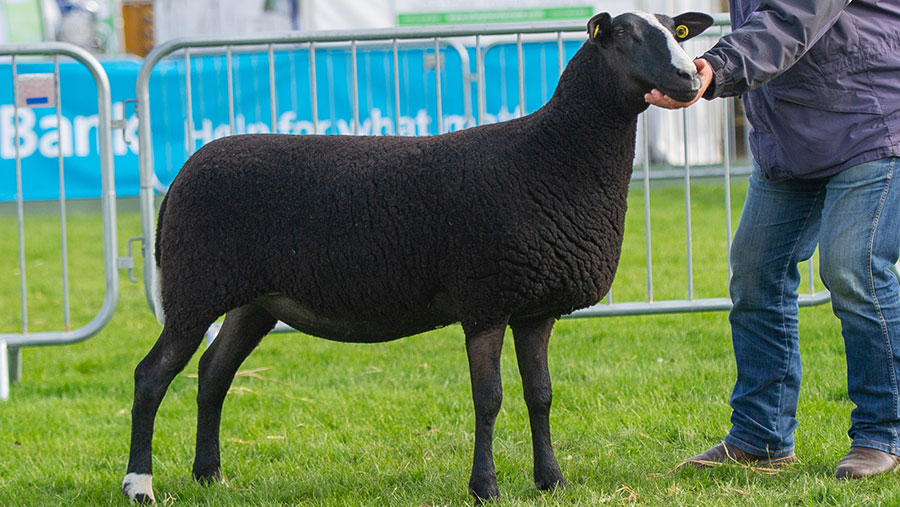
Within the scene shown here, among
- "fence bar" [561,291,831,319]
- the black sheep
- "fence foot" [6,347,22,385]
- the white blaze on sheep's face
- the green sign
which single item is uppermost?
the green sign

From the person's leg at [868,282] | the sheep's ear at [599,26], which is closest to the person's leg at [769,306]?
the person's leg at [868,282]

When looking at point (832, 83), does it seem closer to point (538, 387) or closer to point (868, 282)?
point (868, 282)

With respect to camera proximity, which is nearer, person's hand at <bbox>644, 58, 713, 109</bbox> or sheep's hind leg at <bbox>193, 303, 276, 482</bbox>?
person's hand at <bbox>644, 58, 713, 109</bbox>

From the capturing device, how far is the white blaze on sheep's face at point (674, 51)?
9.41 feet

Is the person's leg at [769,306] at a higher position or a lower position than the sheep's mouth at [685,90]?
lower

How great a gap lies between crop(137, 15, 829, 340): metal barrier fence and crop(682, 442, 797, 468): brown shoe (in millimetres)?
1453

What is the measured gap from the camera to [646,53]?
2.97m

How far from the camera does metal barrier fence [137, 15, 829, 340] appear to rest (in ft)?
16.6

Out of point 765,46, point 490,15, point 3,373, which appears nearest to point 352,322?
point 765,46

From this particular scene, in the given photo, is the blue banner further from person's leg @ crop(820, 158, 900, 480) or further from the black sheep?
person's leg @ crop(820, 158, 900, 480)

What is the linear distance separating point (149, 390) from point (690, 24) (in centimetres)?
210

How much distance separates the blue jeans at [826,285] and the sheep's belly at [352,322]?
1.10 meters

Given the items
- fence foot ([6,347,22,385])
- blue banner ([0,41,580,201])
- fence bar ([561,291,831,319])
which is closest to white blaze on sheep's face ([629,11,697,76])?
fence bar ([561,291,831,319])

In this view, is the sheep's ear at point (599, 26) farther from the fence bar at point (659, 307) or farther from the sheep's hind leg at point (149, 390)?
the fence bar at point (659, 307)
